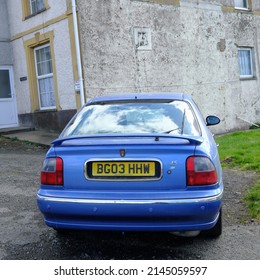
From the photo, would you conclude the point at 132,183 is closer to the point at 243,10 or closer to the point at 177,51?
the point at 177,51

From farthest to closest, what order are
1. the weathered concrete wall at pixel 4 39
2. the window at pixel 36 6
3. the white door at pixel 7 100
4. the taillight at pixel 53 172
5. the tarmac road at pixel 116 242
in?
1. the white door at pixel 7 100
2. the weathered concrete wall at pixel 4 39
3. the window at pixel 36 6
4. the tarmac road at pixel 116 242
5. the taillight at pixel 53 172

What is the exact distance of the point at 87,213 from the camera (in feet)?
11.1

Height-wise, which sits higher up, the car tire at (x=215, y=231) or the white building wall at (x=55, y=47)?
the white building wall at (x=55, y=47)

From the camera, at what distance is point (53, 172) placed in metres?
3.61

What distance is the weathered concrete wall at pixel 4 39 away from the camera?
13.7m

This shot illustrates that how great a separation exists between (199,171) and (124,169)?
67 centimetres

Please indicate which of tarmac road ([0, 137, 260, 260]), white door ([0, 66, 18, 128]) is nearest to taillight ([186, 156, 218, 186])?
tarmac road ([0, 137, 260, 260])

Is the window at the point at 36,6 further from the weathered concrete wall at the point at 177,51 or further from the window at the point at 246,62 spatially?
the window at the point at 246,62

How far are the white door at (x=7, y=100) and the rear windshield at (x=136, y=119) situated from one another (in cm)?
1016

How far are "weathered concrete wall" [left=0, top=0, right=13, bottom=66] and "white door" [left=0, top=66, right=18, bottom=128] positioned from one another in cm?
28

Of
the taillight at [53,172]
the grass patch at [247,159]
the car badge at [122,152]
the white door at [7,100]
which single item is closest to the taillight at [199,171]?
the car badge at [122,152]

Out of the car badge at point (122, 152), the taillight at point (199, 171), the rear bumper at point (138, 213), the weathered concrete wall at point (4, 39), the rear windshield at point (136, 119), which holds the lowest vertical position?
the rear bumper at point (138, 213)

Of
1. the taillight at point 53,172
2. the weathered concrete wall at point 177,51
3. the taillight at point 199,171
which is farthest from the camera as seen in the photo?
the weathered concrete wall at point 177,51
